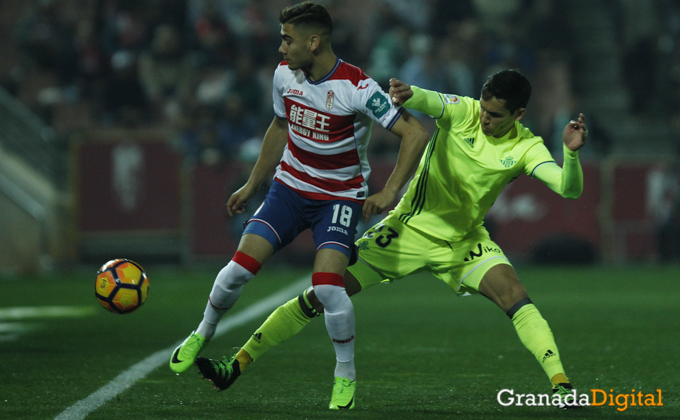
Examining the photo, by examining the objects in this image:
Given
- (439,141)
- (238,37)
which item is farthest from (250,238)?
(238,37)

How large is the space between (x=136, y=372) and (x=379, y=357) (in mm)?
1594

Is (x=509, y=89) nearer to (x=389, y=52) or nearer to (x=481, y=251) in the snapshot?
(x=481, y=251)

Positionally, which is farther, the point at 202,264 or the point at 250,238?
the point at 202,264

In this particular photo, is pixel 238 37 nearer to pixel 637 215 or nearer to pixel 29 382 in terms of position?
pixel 637 215

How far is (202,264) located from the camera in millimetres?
14383

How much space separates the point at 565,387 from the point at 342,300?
1.13 metres

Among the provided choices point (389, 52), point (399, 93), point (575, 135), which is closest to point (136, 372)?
point (399, 93)

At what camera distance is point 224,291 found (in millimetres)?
4785

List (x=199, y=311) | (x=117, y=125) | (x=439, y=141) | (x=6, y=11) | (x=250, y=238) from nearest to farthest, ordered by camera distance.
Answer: (x=250, y=238), (x=439, y=141), (x=199, y=311), (x=117, y=125), (x=6, y=11)

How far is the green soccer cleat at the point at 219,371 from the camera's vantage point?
4660 mm

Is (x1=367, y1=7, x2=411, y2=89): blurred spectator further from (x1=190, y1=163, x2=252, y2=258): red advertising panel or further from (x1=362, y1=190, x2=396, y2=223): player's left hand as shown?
(x1=362, y1=190, x2=396, y2=223): player's left hand

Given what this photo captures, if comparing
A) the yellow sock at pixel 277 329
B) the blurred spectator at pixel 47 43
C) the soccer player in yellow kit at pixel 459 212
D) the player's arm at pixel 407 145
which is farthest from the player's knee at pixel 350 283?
the blurred spectator at pixel 47 43

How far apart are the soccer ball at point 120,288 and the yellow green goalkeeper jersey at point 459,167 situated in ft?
5.08

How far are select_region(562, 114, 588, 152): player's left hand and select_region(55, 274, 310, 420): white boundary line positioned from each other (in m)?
2.55
